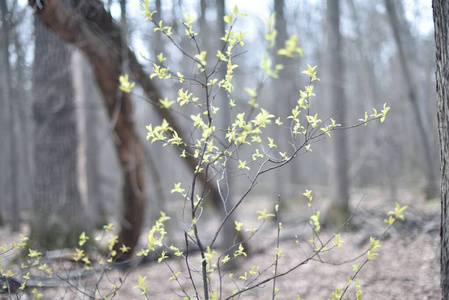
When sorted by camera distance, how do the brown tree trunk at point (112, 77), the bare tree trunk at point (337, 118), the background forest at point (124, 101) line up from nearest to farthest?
the brown tree trunk at point (112, 77) < the background forest at point (124, 101) < the bare tree trunk at point (337, 118)

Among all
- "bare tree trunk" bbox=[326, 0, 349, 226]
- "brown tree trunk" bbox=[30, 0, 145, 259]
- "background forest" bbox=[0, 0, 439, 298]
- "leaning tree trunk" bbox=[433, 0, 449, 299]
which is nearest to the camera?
"leaning tree trunk" bbox=[433, 0, 449, 299]

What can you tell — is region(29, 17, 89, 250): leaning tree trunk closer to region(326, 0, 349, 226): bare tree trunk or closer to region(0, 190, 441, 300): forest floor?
region(0, 190, 441, 300): forest floor

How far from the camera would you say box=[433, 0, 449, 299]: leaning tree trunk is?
1854 millimetres

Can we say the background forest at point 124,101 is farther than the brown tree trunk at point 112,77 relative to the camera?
Yes

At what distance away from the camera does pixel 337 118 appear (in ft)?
23.8

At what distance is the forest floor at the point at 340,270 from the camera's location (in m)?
3.68

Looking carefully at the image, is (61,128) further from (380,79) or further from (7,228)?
(380,79)

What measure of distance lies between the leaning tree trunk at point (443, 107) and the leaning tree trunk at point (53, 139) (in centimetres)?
512

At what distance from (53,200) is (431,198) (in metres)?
8.50

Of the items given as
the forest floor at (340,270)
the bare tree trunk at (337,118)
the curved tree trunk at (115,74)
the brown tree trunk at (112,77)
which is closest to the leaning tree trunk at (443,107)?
the forest floor at (340,270)

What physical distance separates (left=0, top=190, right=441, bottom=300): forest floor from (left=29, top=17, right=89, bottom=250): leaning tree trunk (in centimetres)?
147

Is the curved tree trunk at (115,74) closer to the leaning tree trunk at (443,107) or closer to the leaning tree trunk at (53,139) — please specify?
the leaning tree trunk at (53,139)

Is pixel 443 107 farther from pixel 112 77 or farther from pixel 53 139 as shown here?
pixel 53 139

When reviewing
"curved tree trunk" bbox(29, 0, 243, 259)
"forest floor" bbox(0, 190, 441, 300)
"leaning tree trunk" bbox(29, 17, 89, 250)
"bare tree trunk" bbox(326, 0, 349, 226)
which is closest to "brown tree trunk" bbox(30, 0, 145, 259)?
"curved tree trunk" bbox(29, 0, 243, 259)
